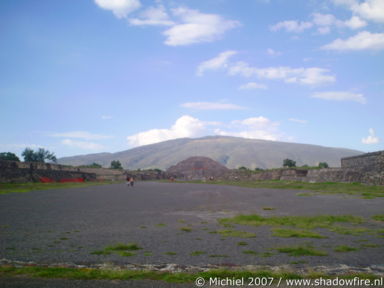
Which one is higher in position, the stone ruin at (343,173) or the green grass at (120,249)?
the stone ruin at (343,173)

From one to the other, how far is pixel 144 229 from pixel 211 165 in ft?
369

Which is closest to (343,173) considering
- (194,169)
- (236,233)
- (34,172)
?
(236,233)

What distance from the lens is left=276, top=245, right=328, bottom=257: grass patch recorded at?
805 centimetres

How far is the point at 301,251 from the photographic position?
8.21 m

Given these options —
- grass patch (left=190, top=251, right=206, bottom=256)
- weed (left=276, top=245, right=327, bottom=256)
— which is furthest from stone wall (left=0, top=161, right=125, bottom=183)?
weed (left=276, top=245, right=327, bottom=256)

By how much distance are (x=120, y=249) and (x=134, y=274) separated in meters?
2.43

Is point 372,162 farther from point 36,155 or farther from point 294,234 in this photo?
point 36,155

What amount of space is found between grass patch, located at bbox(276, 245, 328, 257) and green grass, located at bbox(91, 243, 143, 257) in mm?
3826

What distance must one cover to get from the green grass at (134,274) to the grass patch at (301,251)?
1.70 metres

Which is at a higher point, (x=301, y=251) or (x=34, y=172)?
(x=34, y=172)

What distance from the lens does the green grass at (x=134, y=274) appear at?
20.2 feet

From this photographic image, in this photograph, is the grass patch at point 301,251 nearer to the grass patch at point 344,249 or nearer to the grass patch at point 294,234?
the grass patch at point 344,249

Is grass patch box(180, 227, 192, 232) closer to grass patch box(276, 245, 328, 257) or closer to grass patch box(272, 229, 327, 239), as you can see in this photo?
grass patch box(272, 229, 327, 239)

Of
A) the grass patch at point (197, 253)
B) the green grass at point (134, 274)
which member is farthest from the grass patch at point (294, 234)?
the green grass at point (134, 274)
